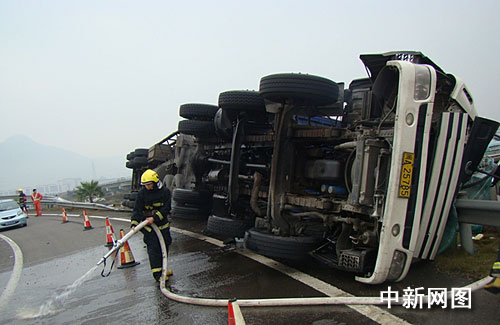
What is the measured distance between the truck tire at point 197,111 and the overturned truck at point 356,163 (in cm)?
102

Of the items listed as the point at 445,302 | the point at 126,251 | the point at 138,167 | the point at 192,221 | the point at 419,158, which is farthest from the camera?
the point at 138,167

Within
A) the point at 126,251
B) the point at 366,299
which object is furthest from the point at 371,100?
the point at 126,251

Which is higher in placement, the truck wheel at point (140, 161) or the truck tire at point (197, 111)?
the truck tire at point (197, 111)

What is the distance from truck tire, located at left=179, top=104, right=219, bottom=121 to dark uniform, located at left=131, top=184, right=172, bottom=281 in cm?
317

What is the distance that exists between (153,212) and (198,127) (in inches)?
125

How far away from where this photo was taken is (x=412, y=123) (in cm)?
301

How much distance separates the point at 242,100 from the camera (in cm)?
519

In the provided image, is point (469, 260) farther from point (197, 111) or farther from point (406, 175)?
point (197, 111)

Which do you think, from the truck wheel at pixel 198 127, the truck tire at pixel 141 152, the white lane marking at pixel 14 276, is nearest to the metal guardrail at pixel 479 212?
the truck wheel at pixel 198 127

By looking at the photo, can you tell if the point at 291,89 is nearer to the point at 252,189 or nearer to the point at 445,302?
the point at 252,189

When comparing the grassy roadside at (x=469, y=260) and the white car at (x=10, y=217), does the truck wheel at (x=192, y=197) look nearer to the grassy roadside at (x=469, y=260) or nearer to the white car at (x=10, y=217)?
the grassy roadside at (x=469, y=260)

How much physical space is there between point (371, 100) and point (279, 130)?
126cm

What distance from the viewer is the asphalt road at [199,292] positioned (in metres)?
2.81

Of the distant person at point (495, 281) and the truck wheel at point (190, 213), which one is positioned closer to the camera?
the distant person at point (495, 281)
